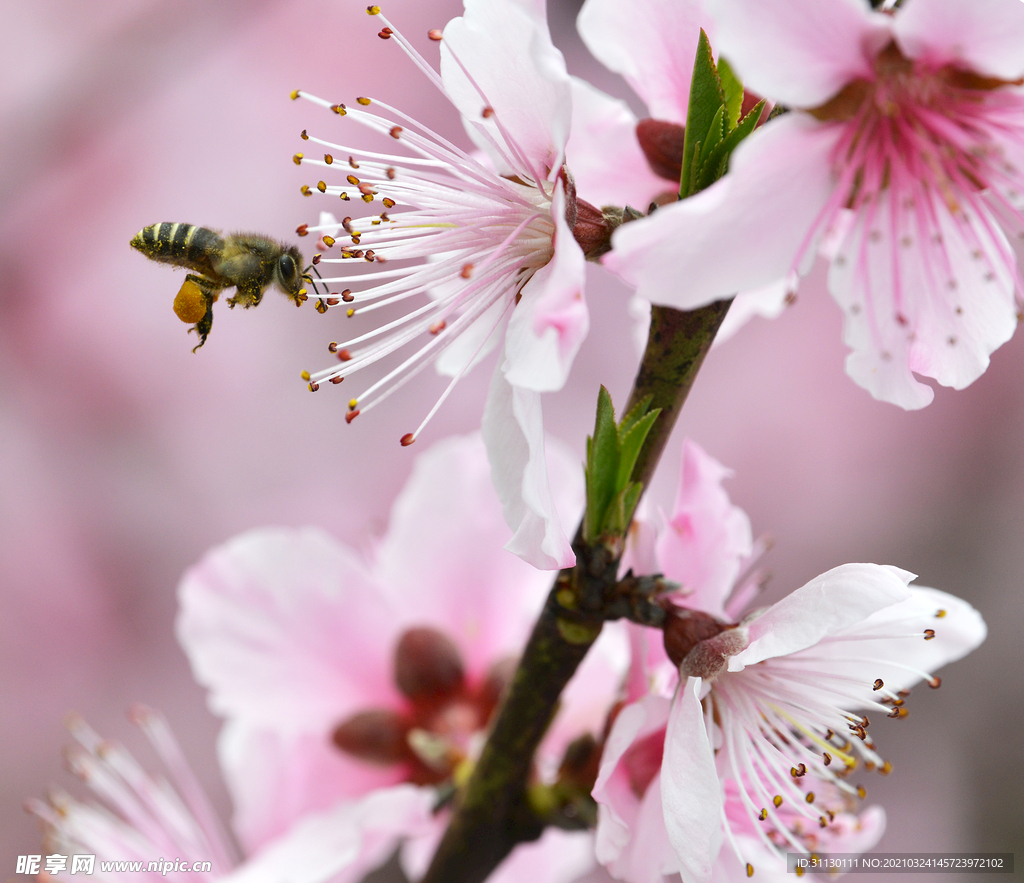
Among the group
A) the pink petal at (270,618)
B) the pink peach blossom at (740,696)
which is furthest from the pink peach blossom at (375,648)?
the pink peach blossom at (740,696)

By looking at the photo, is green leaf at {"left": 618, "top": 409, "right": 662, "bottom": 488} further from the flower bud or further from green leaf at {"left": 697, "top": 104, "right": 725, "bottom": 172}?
the flower bud

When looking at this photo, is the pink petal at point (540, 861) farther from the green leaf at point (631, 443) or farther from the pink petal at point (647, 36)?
the pink petal at point (647, 36)

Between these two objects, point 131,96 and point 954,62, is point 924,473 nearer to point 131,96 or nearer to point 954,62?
point 954,62

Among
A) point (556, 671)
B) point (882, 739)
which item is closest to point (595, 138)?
point (556, 671)

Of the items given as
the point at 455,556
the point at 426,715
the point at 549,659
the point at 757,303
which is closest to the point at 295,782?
the point at 426,715

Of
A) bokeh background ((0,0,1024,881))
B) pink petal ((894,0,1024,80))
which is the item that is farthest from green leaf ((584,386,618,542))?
bokeh background ((0,0,1024,881))

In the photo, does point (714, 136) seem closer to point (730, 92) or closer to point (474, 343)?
point (730, 92)
